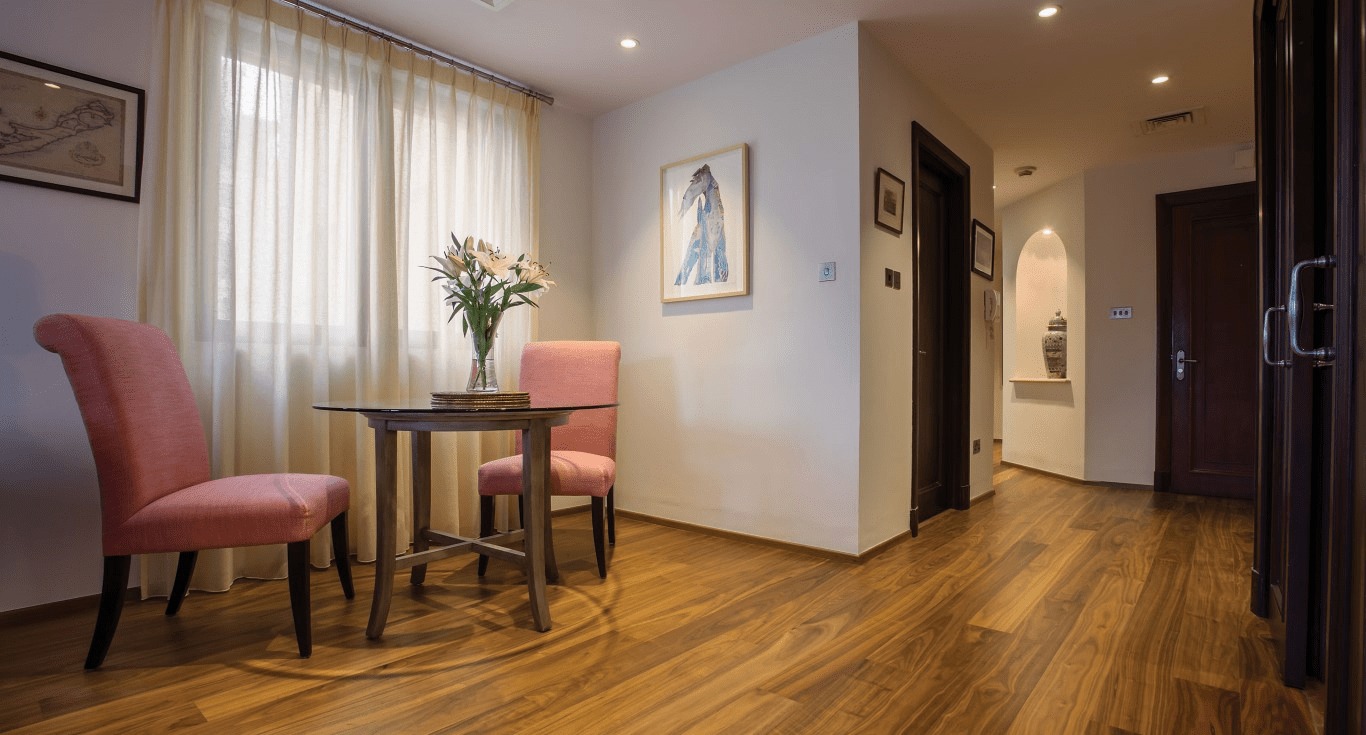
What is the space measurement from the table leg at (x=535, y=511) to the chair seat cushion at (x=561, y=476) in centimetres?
42

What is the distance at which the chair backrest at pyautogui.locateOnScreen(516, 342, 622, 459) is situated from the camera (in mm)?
3145

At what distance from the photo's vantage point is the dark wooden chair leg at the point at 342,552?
2404 millimetres

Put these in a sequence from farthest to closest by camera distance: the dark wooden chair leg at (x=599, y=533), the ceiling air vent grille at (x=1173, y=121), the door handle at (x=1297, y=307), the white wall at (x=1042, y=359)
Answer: the white wall at (x=1042, y=359), the ceiling air vent grille at (x=1173, y=121), the dark wooden chair leg at (x=599, y=533), the door handle at (x=1297, y=307)

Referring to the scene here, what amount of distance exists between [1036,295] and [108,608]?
6518 mm

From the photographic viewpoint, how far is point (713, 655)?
6.53 ft

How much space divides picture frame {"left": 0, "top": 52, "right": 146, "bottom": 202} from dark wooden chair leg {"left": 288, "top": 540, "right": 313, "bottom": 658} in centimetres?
154

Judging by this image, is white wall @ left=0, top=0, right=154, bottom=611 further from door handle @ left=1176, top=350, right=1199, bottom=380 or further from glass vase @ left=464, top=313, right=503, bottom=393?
door handle @ left=1176, top=350, right=1199, bottom=380

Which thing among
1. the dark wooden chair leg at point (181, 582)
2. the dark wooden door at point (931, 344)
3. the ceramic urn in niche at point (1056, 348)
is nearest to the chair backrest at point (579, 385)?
the dark wooden chair leg at point (181, 582)

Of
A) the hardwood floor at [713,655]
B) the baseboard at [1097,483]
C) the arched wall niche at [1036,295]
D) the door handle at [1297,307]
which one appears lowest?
the baseboard at [1097,483]

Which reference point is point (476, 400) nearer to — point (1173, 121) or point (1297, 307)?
point (1297, 307)

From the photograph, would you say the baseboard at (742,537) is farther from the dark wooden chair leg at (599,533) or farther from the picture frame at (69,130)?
the picture frame at (69,130)

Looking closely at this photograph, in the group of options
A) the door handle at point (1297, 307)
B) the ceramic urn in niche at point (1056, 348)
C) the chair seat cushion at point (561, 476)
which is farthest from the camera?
the ceramic urn in niche at point (1056, 348)

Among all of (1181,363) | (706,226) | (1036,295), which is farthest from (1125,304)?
(706,226)

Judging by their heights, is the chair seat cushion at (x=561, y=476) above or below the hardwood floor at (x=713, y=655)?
above
